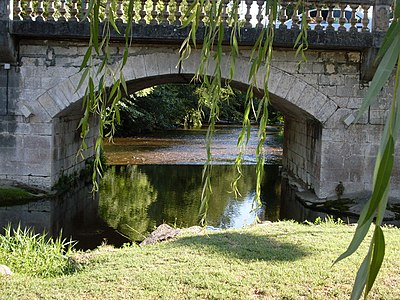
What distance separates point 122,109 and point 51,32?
13.3 m

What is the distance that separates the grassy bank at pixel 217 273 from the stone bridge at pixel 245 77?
12.7ft

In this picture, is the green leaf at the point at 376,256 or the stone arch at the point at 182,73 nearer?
the green leaf at the point at 376,256

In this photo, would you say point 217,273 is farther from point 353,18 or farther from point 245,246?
point 353,18

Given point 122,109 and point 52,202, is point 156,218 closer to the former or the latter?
point 52,202

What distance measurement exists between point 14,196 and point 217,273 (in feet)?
18.1

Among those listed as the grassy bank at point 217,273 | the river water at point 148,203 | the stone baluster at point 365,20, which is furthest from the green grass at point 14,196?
the stone baluster at point 365,20

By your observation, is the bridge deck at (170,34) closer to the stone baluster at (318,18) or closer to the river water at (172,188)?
the stone baluster at (318,18)

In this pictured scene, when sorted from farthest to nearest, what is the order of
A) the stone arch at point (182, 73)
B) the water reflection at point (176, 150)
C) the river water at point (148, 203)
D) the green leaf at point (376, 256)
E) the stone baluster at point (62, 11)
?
1. the water reflection at point (176, 150)
2. the stone arch at point (182, 73)
3. the stone baluster at point (62, 11)
4. the river water at point (148, 203)
5. the green leaf at point (376, 256)

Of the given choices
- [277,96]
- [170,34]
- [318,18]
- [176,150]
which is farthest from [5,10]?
[176,150]

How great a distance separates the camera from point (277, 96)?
30.2ft

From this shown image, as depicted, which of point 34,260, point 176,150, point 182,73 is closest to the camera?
point 34,260

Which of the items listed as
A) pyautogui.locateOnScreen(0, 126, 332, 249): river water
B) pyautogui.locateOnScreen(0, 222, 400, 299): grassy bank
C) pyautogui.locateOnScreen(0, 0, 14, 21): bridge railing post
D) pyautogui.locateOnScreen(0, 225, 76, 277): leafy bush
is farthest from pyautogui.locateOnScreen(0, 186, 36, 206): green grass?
pyautogui.locateOnScreen(0, 222, 400, 299): grassy bank

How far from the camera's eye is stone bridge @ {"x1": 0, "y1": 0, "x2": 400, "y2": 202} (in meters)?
8.78

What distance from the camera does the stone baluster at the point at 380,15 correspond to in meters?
8.63
